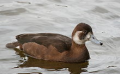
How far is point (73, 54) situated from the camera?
1063cm

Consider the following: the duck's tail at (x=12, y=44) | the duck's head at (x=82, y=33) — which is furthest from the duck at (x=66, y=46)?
the duck's tail at (x=12, y=44)

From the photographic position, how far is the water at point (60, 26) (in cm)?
1041

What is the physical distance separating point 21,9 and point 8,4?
24.9 inches

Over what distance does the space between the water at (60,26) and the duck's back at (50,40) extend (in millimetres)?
418

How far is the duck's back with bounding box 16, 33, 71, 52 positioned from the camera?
10.6 metres

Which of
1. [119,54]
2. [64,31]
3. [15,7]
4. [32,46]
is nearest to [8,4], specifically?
[15,7]

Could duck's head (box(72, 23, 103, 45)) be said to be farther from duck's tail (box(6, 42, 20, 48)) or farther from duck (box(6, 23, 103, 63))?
duck's tail (box(6, 42, 20, 48))

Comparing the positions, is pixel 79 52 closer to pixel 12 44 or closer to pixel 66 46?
pixel 66 46

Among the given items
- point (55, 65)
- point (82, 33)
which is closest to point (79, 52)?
point (82, 33)

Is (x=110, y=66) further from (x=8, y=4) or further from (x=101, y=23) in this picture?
(x=8, y=4)

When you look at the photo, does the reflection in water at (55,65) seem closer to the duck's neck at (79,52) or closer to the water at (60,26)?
the water at (60,26)

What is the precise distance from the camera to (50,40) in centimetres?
1076

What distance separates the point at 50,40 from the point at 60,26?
2605mm

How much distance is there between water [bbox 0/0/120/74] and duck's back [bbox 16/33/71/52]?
16.5 inches
